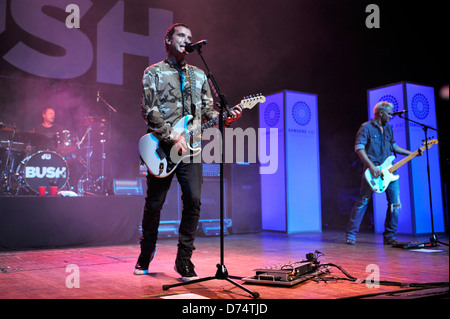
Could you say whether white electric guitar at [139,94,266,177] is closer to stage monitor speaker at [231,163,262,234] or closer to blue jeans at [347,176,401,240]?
blue jeans at [347,176,401,240]

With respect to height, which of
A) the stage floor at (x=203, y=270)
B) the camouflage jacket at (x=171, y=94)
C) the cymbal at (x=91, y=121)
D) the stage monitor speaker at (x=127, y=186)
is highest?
the cymbal at (x=91, y=121)

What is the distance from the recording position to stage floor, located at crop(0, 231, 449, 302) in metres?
2.51

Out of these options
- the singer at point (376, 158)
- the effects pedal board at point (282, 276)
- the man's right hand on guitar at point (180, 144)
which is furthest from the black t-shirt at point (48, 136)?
the effects pedal board at point (282, 276)

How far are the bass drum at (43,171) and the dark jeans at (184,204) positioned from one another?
352cm

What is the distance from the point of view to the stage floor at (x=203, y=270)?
98.8 inches

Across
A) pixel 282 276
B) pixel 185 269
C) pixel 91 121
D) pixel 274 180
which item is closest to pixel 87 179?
pixel 91 121

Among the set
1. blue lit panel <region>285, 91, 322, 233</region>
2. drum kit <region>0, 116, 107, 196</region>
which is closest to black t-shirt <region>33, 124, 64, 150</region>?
drum kit <region>0, 116, 107, 196</region>

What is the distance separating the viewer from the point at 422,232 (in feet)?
22.8

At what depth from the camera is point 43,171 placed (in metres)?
6.41

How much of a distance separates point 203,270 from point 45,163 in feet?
13.2

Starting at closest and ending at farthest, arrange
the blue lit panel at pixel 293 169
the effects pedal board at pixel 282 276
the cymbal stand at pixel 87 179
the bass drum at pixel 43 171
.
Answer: the effects pedal board at pixel 282 276
the bass drum at pixel 43 171
the cymbal stand at pixel 87 179
the blue lit panel at pixel 293 169

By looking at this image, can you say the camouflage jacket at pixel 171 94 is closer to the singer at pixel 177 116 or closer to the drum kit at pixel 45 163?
the singer at pixel 177 116

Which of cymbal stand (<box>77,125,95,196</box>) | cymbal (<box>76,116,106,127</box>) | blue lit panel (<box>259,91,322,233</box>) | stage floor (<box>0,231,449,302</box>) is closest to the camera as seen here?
stage floor (<box>0,231,449,302</box>)
